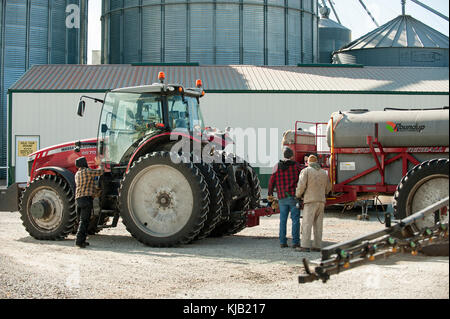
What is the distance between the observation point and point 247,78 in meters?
30.2

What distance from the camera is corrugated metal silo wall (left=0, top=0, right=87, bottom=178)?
35.4m

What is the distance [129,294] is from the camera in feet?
23.7

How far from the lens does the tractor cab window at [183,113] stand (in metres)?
11.9

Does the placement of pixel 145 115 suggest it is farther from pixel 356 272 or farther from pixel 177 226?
pixel 356 272

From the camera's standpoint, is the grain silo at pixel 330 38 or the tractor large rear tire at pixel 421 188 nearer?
the tractor large rear tire at pixel 421 188

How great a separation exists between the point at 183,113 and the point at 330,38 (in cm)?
3563

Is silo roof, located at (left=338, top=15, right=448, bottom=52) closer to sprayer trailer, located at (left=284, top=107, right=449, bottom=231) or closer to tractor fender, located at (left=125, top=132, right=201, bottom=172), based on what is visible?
sprayer trailer, located at (left=284, top=107, right=449, bottom=231)

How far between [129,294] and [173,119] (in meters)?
5.25

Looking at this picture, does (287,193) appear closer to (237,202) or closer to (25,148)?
(237,202)

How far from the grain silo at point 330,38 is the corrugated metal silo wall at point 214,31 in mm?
7895

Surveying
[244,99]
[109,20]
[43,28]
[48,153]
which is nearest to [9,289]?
[48,153]

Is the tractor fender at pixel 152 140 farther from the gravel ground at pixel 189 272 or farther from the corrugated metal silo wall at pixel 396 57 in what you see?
the corrugated metal silo wall at pixel 396 57

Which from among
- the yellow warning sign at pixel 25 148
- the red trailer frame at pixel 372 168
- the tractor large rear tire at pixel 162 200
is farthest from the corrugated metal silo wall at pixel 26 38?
the red trailer frame at pixel 372 168

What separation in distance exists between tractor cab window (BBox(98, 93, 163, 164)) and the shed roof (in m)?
16.7
